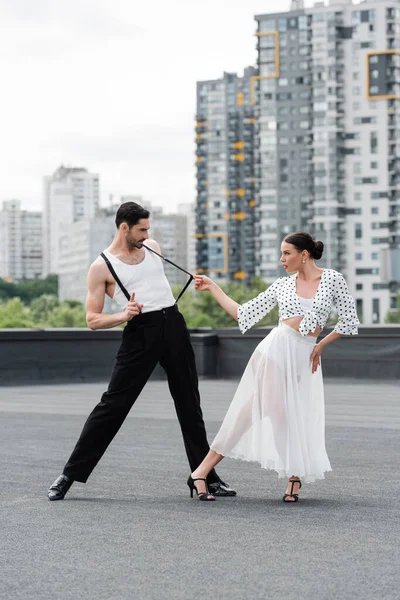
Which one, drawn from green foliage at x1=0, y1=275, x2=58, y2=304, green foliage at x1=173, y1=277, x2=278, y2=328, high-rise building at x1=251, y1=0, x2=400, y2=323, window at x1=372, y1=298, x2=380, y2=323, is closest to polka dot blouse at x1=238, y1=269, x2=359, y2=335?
green foliage at x1=173, y1=277, x2=278, y2=328

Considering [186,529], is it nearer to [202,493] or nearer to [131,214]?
[202,493]

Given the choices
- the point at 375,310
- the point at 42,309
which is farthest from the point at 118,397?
the point at 42,309

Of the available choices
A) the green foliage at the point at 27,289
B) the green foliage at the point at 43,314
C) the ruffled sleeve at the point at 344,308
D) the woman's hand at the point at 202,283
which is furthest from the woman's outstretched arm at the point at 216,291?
the green foliage at the point at 27,289

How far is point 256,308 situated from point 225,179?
453 ft

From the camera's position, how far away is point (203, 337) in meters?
18.5

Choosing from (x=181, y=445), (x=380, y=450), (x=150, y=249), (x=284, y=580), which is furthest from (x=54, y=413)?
(x=284, y=580)

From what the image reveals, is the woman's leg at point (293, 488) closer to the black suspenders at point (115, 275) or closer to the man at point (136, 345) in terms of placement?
the man at point (136, 345)

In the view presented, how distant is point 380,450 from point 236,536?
13.0 feet

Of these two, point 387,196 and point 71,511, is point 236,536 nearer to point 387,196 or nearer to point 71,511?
point 71,511

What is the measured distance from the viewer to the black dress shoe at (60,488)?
22.1 feet

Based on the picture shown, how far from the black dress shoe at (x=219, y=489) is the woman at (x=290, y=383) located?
0.16m

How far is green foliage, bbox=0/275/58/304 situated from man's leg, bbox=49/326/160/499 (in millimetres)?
166104

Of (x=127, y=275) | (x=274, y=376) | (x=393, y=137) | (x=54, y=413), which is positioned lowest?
(x=54, y=413)

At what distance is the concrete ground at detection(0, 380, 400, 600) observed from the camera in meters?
4.46
